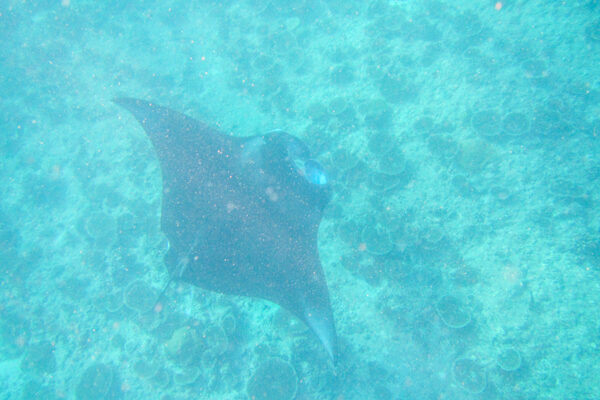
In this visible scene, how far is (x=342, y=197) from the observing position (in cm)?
577

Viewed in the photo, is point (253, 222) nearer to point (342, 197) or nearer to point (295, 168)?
point (295, 168)

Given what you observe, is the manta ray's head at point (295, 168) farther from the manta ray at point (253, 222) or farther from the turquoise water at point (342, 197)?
the turquoise water at point (342, 197)

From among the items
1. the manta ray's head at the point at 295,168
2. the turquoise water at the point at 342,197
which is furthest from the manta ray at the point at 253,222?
the turquoise water at the point at 342,197

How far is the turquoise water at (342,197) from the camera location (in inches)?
175

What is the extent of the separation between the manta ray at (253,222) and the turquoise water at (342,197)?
58.6 inches

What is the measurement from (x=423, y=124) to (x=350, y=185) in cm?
208

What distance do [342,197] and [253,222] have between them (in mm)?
2437

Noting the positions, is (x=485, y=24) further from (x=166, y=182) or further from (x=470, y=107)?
(x=166, y=182)

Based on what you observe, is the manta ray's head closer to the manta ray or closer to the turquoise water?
the manta ray

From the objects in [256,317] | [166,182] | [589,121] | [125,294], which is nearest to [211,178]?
[166,182]

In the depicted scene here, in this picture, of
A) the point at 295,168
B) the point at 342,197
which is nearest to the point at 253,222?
the point at 295,168

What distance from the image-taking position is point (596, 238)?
4316mm

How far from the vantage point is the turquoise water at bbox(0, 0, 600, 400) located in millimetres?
4441

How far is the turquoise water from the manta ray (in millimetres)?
1488
